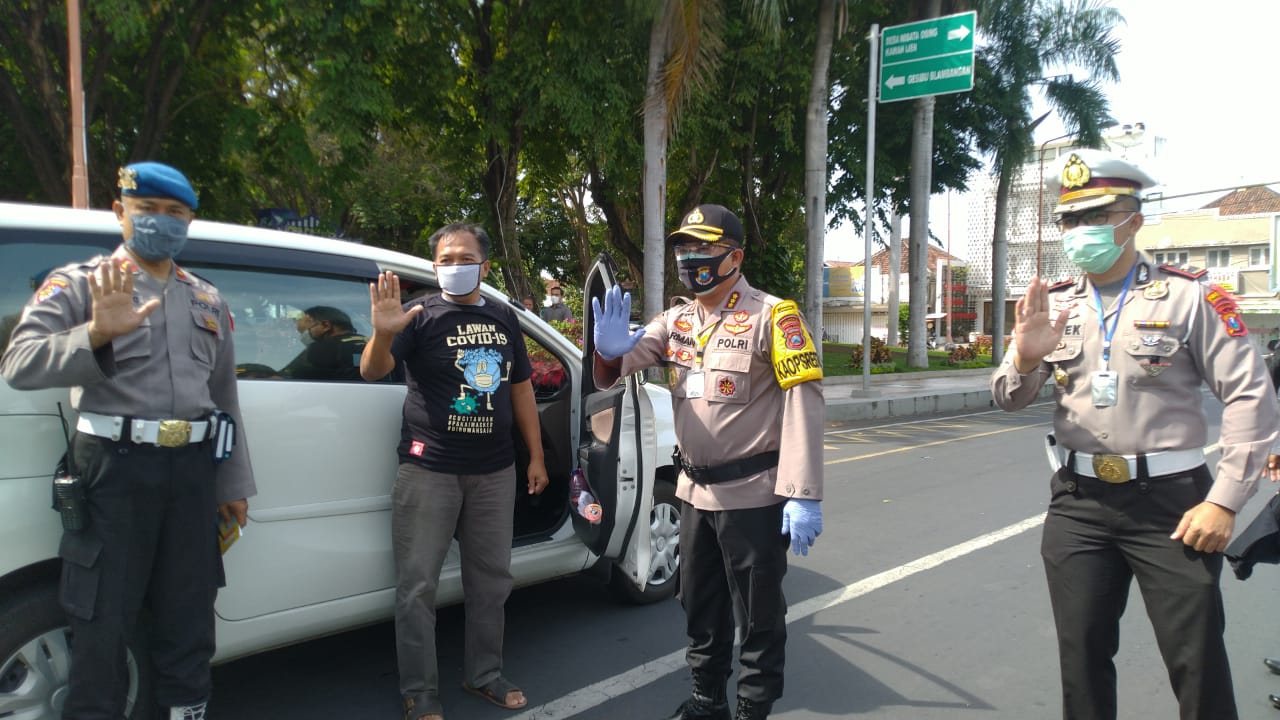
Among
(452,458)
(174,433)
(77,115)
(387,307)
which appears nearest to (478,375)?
(452,458)

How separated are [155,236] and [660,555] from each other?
2765mm

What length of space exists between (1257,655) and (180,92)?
14.3m

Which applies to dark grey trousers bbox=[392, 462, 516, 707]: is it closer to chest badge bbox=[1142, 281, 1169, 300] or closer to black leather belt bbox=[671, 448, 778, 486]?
black leather belt bbox=[671, 448, 778, 486]

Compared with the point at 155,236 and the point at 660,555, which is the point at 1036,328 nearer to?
the point at 660,555

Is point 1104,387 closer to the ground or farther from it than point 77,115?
closer to the ground

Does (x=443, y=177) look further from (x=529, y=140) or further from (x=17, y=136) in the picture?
(x=17, y=136)

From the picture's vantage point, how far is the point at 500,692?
3332mm

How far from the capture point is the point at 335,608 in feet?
10.2

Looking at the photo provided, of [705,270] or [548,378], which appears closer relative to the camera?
[705,270]

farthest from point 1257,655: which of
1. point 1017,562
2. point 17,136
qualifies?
point 17,136

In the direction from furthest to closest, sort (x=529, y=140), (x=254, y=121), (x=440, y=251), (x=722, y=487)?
(x=529, y=140)
(x=254, y=121)
(x=440, y=251)
(x=722, y=487)

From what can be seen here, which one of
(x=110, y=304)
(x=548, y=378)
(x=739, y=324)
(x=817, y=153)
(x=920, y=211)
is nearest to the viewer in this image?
(x=110, y=304)

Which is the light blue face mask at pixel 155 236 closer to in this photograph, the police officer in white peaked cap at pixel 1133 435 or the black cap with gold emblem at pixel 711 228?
the black cap with gold emblem at pixel 711 228

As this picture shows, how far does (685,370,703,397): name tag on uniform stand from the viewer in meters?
3.03
